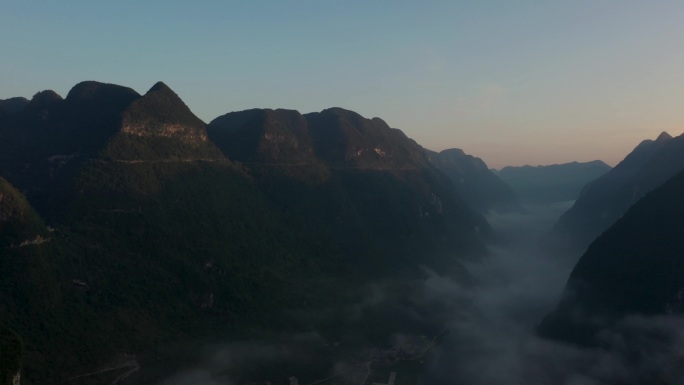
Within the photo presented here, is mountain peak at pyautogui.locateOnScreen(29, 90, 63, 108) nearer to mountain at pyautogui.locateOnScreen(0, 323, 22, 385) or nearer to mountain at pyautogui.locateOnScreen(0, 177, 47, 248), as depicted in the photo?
mountain at pyautogui.locateOnScreen(0, 177, 47, 248)

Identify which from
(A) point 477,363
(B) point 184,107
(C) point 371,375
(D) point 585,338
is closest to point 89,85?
(B) point 184,107

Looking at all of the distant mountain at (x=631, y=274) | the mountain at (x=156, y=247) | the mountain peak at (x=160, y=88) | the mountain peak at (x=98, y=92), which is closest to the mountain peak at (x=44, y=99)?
the mountain at (x=156, y=247)

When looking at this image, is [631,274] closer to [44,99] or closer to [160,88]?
[160,88]

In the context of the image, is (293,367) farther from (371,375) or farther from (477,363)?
(477,363)

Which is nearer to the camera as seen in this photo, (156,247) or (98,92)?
(156,247)

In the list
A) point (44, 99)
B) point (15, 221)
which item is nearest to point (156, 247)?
point (15, 221)
